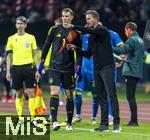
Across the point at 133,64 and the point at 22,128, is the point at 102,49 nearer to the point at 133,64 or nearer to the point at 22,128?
the point at 133,64

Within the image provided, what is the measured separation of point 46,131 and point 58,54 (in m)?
1.62

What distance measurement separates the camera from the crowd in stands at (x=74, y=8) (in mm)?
31219

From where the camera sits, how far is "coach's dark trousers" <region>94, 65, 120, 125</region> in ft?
48.2

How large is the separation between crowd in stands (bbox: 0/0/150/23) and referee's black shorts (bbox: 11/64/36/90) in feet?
46.4

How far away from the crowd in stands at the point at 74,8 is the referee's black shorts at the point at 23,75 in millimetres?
14158

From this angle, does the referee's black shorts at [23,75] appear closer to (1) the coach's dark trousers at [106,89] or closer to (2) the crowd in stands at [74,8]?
(1) the coach's dark trousers at [106,89]

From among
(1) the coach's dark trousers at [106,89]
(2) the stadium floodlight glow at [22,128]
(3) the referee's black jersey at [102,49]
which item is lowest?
(2) the stadium floodlight glow at [22,128]

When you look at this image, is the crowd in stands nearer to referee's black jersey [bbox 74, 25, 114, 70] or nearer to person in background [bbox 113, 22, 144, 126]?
person in background [bbox 113, 22, 144, 126]

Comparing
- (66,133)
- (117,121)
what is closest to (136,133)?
(117,121)

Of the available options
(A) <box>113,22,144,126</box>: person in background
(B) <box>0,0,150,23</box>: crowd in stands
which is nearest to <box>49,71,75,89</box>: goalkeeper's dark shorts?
(A) <box>113,22,144,126</box>: person in background

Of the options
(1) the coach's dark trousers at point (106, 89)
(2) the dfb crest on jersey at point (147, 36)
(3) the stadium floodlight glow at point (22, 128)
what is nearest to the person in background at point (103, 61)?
(1) the coach's dark trousers at point (106, 89)

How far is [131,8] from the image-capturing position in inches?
1233

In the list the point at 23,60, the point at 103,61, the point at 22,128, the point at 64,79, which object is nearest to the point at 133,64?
the point at 103,61

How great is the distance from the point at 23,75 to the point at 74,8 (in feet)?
51.8
